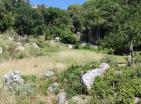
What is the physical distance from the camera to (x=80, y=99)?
35.4 feet

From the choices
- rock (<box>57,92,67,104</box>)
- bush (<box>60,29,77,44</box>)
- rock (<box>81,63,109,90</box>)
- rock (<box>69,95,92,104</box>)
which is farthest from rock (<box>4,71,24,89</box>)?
bush (<box>60,29,77,44</box>)

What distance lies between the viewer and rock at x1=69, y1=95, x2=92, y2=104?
10.4 m

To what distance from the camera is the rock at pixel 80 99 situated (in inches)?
410

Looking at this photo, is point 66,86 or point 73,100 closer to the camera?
point 73,100

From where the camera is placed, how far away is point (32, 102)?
33.2 ft

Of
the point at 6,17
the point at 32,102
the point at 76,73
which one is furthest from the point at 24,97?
the point at 6,17

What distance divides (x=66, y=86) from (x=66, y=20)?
5046 centimetres

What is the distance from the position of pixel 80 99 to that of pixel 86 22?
51.2 metres

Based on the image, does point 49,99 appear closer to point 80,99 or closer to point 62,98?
point 62,98

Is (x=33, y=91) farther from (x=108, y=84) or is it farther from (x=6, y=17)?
(x=6, y=17)

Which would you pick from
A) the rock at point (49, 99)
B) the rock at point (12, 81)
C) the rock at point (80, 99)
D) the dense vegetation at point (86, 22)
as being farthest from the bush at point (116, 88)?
the dense vegetation at point (86, 22)

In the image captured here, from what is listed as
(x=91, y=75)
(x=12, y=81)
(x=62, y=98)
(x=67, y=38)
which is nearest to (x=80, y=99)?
(x=62, y=98)

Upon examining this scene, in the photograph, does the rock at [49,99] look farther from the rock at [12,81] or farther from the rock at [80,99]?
the rock at [12,81]

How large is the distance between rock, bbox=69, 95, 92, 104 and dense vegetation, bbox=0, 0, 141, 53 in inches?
473
